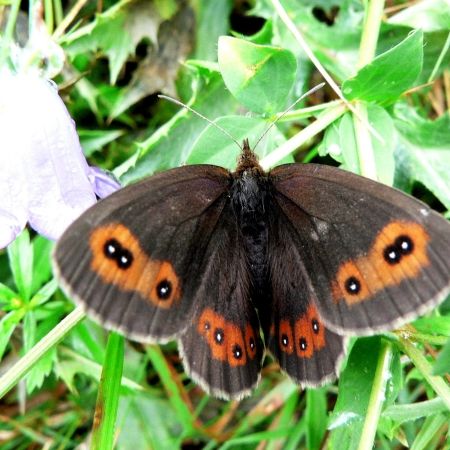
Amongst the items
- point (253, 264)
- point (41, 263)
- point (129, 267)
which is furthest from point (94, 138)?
point (129, 267)

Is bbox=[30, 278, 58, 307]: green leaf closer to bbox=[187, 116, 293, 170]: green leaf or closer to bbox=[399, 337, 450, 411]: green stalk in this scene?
bbox=[187, 116, 293, 170]: green leaf

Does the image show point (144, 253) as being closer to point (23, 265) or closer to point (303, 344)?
point (303, 344)

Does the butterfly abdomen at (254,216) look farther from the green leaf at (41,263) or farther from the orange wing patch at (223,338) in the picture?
the green leaf at (41,263)

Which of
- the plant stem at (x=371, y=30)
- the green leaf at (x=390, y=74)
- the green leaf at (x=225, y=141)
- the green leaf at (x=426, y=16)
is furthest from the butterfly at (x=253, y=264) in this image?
the green leaf at (x=426, y=16)

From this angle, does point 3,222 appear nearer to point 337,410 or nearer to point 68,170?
point 68,170

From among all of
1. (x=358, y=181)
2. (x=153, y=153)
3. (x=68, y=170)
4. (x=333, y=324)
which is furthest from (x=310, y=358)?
(x=153, y=153)

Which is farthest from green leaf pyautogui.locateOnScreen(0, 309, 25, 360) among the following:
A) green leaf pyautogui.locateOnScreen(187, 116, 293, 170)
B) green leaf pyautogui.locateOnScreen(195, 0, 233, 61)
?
green leaf pyautogui.locateOnScreen(195, 0, 233, 61)
